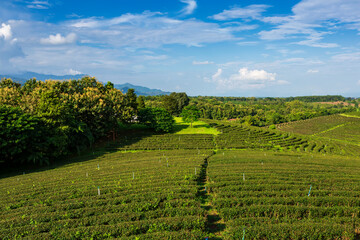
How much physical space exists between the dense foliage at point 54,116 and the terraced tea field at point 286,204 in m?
30.7

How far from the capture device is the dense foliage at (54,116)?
3031cm

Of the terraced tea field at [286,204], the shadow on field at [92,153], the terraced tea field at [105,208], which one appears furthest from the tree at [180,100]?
the terraced tea field at [105,208]

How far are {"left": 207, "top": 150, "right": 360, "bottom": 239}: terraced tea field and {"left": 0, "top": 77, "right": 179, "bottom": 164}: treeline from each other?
30.7 m

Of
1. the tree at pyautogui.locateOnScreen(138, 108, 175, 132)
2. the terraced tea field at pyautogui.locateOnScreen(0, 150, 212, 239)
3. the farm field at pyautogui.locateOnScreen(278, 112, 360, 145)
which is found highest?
the tree at pyautogui.locateOnScreen(138, 108, 175, 132)

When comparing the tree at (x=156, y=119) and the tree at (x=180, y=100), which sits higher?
the tree at (x=180, y=100)

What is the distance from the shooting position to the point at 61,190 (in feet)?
62.2

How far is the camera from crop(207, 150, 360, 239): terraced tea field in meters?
11.8

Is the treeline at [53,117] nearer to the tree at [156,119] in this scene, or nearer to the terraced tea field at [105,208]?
the tree at [156,119]

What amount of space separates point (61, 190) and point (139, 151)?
26.3 m

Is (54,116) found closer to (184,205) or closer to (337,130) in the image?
(184,205)

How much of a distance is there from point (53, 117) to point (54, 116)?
0.97 ft

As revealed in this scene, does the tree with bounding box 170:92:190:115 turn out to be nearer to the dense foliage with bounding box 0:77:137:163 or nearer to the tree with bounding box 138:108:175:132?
the tree with bounding box 138:108:175:132

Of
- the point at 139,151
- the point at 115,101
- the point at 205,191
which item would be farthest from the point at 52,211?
the point at 115,101

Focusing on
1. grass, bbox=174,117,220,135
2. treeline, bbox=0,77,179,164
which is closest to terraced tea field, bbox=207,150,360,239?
treeline, bbox=0,77,179,164
